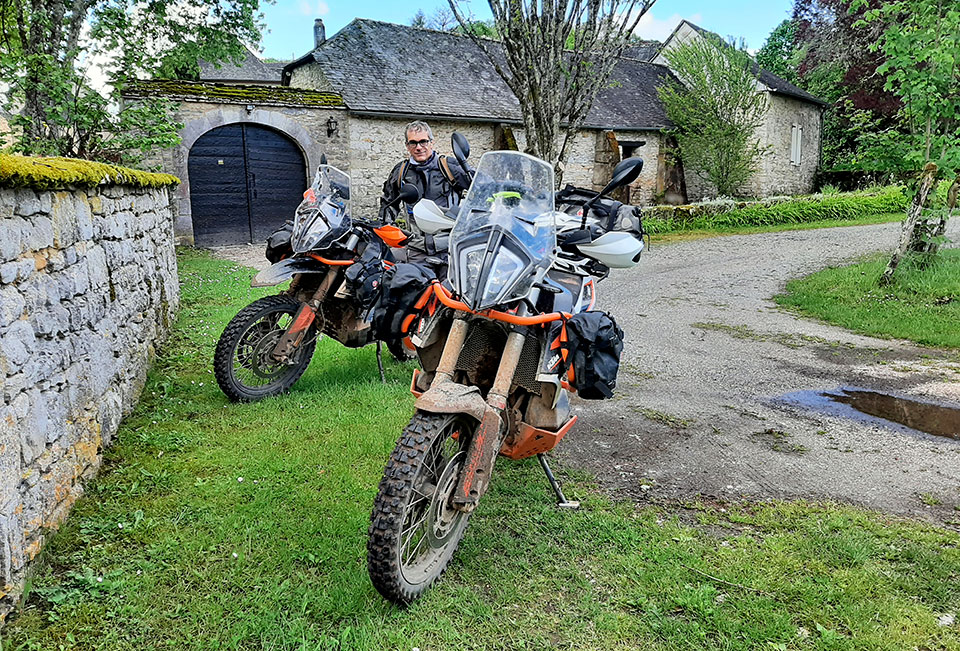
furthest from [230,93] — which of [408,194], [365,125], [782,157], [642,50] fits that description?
[642,50]

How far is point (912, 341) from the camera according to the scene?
6.86m

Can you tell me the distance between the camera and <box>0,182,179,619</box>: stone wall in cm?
262

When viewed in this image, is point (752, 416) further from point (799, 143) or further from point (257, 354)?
point (799, 143)

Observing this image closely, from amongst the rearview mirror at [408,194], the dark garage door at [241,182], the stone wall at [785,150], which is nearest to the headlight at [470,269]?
the rearview mirror at [408,194]

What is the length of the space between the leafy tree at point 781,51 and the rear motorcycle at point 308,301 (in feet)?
130

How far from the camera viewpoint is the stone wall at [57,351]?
2.62m

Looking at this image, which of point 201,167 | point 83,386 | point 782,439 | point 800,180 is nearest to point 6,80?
point 201,167

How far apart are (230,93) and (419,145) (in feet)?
38.8

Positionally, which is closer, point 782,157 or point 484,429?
point 484,429

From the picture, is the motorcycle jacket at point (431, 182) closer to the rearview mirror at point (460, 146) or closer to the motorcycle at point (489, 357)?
the rearview mirror at point (460, 146)

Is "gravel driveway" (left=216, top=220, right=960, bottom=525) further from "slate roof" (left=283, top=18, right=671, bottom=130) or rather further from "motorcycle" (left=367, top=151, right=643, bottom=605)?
"slate roof" (left=283, top=18, right=671, bottom=130)

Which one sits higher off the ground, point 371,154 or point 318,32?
point 318,32

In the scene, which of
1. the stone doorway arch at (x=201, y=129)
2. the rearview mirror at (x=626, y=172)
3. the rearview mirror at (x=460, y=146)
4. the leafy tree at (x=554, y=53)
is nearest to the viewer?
the rearview mirror at (x=626, y=172)

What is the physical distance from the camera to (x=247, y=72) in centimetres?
3055
